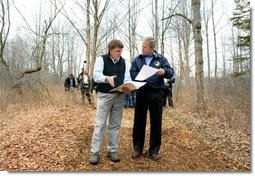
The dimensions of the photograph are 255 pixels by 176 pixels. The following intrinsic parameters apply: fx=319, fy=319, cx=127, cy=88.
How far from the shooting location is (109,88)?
3031 millimetres

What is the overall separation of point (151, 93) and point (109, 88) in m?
0.44

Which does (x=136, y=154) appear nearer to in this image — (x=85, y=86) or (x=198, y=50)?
(x=198, y=50)

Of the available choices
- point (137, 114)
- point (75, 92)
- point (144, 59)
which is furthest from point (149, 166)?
point (75, 92)

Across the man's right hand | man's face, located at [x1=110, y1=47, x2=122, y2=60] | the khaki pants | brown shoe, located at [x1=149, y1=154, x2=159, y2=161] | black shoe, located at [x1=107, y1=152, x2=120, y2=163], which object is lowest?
brown shoe, located at [x1=149, y1=154, x2=159, y2=161]

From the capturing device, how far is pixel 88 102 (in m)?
8.15

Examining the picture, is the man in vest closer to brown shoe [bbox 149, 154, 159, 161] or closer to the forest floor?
the forest floor

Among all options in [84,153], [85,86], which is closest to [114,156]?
[84,153]

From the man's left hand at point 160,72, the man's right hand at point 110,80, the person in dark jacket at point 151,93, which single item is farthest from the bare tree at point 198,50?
the man's right hand at point 110,80

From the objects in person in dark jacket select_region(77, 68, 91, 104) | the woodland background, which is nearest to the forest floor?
the woodland background

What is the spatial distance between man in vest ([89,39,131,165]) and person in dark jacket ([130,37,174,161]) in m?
0.18

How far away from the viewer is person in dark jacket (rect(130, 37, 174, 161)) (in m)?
3.14

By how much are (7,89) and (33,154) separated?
4418 mm

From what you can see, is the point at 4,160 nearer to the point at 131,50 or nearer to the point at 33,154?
the point at 33,154

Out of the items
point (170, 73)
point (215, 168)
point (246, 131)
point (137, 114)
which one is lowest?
point (215, 168)
